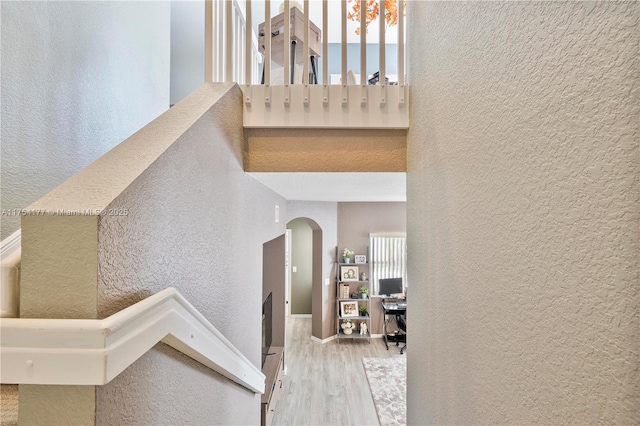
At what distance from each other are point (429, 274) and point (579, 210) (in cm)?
76

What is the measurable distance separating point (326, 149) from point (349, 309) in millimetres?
4918

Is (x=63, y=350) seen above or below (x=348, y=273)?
above

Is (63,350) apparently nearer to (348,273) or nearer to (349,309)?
(348,273)

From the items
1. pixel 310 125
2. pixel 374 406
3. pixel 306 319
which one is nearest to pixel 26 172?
pixel 310 125

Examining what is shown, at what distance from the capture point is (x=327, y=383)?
4.46 metres

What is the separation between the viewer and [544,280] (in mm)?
546

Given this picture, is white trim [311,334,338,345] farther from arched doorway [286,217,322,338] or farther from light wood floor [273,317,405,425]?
arched doorway [286,217,322,338]

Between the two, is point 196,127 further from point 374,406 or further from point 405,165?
point 374,406

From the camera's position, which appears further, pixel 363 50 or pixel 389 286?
pixel 389 286

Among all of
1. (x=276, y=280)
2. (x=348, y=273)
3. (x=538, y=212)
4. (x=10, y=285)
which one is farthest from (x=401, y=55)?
(x=348, y=273)

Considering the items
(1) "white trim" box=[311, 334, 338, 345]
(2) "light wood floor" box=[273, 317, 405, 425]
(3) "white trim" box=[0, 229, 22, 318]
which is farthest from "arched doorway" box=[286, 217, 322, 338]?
(3) "white trim" box=[0, 229, 22, 318]

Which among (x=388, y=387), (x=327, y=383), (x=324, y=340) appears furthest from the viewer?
(x=324, y=340)

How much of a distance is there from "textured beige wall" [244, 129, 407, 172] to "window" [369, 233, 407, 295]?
4627 mm

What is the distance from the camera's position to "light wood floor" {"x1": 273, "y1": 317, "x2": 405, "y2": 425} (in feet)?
12.2
